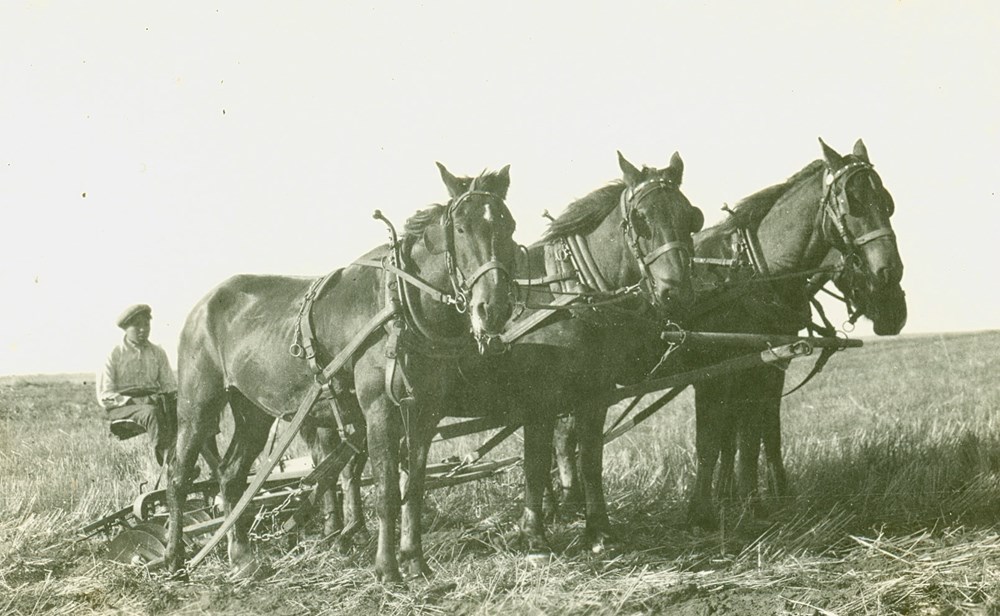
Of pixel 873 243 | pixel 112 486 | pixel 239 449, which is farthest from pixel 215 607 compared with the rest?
→ pixel 873 243

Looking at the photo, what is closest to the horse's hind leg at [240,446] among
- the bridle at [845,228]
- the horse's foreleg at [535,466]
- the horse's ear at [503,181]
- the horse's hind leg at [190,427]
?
the horse's hind leg at [190,427]

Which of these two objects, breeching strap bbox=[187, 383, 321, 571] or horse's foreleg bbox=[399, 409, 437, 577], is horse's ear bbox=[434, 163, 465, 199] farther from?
breeching strap bbox=[187, 383, 321, 571]

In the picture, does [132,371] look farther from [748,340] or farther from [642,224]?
[748,340]

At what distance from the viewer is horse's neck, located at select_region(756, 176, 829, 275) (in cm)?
600

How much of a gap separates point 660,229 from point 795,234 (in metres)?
1.37

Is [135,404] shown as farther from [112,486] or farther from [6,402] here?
[6,402]

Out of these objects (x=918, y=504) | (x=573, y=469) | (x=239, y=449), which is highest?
(x=239, y=449)

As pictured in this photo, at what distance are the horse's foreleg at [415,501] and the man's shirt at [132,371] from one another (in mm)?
3575

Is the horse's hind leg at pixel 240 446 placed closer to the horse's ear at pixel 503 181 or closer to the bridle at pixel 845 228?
the horse's ear at pixel 503 181

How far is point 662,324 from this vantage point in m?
5.95

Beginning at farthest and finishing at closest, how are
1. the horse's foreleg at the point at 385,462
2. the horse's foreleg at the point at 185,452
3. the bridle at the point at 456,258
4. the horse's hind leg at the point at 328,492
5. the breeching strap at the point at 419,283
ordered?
1. the horse's hind leg at the point at 328,492
2. the horse's foreleg at the point at 185,452
3. the horse's foreleg at the point at 385,462
4. the breeching strap at the point at 419,283
5. the bridle at the point at 456,258

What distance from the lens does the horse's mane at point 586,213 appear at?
19.1ft

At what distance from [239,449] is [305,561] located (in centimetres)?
115

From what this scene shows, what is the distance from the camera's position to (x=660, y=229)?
17.4ft
